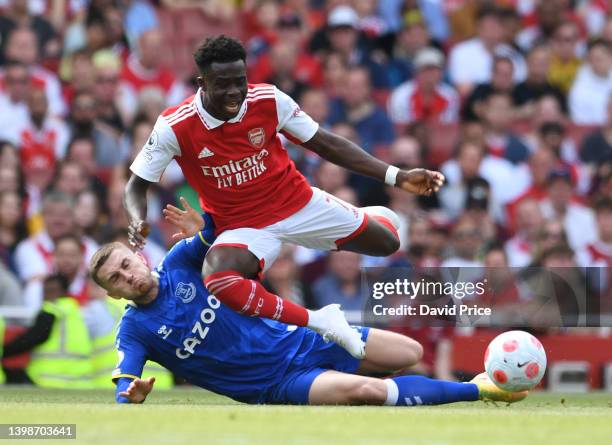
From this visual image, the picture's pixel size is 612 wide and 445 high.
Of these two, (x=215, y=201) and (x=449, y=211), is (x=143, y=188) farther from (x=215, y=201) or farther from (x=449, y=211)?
(x=449, y=211)

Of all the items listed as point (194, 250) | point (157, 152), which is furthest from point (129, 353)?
point (157, 152)

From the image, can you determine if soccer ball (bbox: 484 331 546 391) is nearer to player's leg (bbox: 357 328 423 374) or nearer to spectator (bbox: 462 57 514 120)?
player's leg (bbox: 357 328 423 374)

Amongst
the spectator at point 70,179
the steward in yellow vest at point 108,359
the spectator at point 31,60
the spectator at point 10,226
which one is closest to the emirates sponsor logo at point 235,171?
the steward in yellow vest at point 108,359

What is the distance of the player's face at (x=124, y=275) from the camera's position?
28.7ft

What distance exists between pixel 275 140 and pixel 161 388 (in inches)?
131

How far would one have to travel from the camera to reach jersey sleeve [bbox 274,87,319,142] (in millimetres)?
9242

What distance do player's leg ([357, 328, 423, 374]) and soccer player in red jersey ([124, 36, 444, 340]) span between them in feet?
2.04

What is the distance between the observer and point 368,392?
8.53 metres

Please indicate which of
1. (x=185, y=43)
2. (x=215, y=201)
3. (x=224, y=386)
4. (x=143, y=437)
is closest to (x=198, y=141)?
(x=215, y=201)

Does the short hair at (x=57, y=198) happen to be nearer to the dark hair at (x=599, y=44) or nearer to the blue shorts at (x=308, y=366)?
the blue shorts at (x=308, y=366)

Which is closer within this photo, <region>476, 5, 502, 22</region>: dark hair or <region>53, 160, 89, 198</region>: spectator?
<region>53, 160, 89, 198</region>: spectator

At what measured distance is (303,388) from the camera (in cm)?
870

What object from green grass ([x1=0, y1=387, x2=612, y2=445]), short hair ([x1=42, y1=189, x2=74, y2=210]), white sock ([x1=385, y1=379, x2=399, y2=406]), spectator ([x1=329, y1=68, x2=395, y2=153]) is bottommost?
green grass ([x1=0, y1=387, x2=612, y2=445])

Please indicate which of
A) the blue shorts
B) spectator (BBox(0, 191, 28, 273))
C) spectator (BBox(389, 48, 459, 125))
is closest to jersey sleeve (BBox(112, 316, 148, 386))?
the blue shorts
